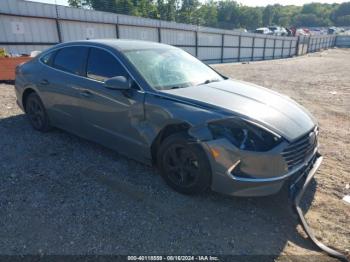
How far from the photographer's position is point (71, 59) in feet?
14.8

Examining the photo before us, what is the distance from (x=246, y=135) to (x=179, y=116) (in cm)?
75

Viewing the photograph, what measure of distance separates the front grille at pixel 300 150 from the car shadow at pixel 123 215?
0.53m

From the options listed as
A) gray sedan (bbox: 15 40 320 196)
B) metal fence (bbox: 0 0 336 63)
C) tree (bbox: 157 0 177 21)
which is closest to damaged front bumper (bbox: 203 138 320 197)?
gray sedan (bbox: 15 40 320 196)

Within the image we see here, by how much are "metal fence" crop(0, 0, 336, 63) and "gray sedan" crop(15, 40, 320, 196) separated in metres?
8.63

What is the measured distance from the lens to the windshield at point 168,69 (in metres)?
3.72

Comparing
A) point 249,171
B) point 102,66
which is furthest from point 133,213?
point 102,66

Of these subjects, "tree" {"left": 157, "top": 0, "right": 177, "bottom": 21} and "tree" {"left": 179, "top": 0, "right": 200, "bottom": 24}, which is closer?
"tree" {"left": 157, "top": 0, "right": 177, "bottom": 21}

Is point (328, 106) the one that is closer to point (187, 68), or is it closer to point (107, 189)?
point (187, 68)

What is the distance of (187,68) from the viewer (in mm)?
4234

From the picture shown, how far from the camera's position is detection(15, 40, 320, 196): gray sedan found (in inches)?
116

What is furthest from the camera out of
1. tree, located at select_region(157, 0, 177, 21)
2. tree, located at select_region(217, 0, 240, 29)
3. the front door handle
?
tree, located at select_region(217, 0, 240, 29)

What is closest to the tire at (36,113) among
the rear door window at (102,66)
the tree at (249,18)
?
the rear door window at (102,66)

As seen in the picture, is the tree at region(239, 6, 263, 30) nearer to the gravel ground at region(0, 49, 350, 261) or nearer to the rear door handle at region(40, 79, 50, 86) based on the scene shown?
the rear door handle at region(40, 79, 50, 86)

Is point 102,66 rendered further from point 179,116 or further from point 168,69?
point 179,116
